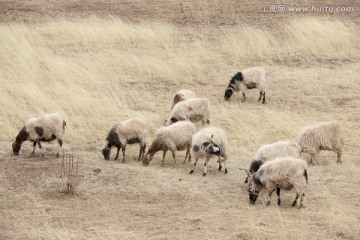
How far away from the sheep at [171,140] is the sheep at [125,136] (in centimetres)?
42

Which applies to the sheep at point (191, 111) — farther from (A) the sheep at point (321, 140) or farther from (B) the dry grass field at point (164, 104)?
(A) the sheep at point (321, 140)

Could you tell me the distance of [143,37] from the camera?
987 inches

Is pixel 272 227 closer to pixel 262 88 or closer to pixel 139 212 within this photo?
pixel 139 212

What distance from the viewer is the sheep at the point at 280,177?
1198cm

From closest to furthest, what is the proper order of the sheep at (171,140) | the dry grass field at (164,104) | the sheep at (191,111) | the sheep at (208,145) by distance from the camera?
the dry grass field at (164,104) < the sheep at (208,145) < the sheep at (171,140) < the sheep at (191,111)

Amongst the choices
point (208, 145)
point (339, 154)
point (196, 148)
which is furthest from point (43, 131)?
point (339, 154)

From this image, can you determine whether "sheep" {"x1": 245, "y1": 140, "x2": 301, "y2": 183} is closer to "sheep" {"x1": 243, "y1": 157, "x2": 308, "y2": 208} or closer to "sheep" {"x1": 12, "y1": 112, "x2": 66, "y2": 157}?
"sheep" {"x1": 243, "y1": 157, "x2": 308, "y2": 208}

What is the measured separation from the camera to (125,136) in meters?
14.9

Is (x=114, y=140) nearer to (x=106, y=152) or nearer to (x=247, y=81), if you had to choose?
(x=106, y=152)

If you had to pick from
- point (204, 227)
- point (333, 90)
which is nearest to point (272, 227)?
point (204, 227)

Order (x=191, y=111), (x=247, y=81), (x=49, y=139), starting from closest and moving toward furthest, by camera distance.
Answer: (x=49, y=139) → (x=191, y=111) → (x=247, y=81)

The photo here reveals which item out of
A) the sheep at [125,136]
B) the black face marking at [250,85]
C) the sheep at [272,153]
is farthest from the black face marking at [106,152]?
the black face marking at [250,85]

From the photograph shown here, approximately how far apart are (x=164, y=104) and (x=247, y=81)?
2.49 meters

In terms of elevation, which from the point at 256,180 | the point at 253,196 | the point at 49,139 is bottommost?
the point at 253,196
